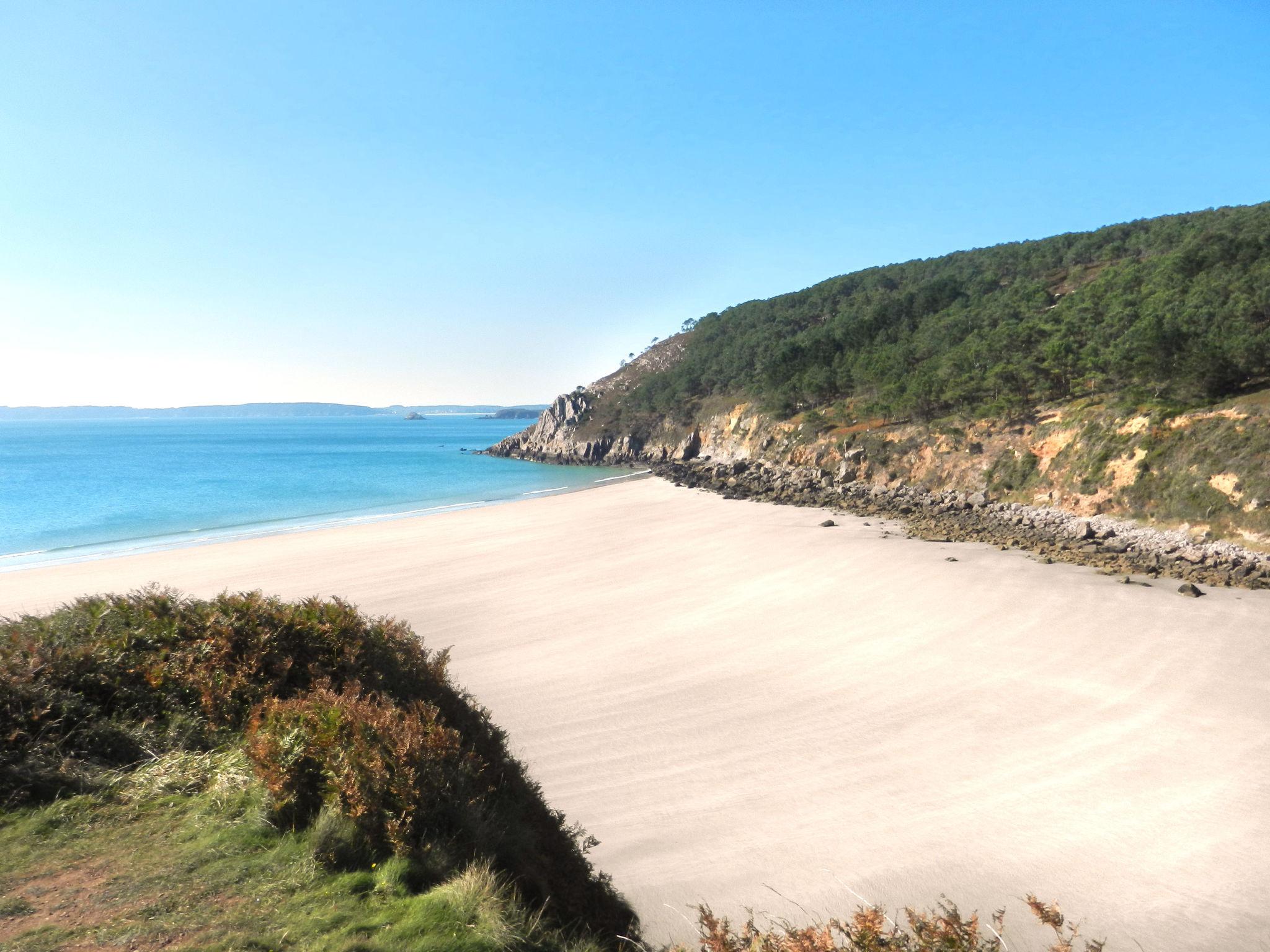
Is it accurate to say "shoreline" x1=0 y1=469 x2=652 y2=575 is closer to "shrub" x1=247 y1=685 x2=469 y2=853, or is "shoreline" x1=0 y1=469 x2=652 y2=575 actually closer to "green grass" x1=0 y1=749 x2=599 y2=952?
"green grass" x1=0 y1=749 x2=599 y2=952

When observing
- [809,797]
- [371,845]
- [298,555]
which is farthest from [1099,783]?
[298,555]

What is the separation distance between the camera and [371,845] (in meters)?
4.87

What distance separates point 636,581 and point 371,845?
673 inches

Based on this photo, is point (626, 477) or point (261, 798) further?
point (626, 477)

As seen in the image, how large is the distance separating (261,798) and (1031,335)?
4663cm

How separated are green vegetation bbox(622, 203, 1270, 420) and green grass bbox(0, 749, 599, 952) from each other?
36.4 meters

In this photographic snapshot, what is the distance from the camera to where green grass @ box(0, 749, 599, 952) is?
400 cm

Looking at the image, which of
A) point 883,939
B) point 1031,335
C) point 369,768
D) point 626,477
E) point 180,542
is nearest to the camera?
point 883,939

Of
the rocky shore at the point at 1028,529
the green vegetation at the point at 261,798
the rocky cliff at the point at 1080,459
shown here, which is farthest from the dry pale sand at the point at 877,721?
the rocky cliff at the point at 1080,459

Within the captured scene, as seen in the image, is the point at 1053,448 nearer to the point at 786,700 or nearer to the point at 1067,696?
the point at 1067,696

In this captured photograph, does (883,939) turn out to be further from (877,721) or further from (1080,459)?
(1080,459)

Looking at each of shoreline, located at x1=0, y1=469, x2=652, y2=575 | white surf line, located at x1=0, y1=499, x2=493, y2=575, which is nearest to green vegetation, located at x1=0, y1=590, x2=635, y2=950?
white surf line, located at x1=0, y1=499, x2=493, y2=575

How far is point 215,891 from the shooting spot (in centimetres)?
439

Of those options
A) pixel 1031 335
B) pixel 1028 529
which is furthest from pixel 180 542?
pixel 1031 335
